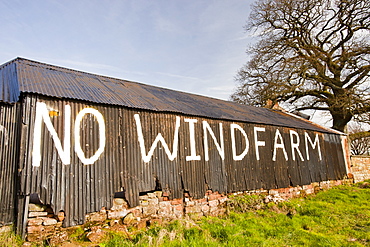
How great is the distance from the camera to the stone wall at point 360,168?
17.0 m

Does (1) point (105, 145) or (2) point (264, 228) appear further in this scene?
(2) point (264, 228)

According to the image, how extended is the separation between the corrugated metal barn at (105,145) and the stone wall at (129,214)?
20 centimetres

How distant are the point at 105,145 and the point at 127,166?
2.88ft

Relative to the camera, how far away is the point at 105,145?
6.73m

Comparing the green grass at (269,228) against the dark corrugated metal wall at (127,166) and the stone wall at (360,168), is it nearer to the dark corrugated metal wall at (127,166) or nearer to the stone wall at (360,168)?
the dark corrugated metal wall at (127,166)

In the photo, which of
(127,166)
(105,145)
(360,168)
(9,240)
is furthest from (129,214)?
(360,168)

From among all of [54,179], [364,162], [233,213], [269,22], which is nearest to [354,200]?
[233,213]

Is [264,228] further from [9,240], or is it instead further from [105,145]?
[9,240]

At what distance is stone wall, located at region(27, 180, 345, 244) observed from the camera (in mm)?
5395

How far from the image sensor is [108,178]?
6574mm

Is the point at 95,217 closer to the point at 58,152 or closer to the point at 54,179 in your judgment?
the point at 54,179

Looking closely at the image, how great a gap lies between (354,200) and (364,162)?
27.2 ft

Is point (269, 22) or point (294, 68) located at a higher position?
point (269, 22)

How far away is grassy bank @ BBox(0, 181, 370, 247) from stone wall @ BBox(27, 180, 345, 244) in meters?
0.30
